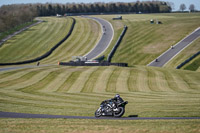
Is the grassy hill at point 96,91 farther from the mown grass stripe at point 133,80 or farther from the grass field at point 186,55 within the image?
the grass field at point 186,55

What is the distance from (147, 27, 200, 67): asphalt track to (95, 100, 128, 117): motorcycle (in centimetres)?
5581

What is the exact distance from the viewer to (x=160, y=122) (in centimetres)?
2211

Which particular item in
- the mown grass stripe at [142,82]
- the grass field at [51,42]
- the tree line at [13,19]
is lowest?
the grass field at [51,42]

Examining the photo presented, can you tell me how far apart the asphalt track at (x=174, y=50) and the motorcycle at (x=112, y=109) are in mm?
55811

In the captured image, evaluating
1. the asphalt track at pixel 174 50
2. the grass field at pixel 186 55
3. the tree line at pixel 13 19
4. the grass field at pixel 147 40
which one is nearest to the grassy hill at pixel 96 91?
the grass field at pixel 186 55

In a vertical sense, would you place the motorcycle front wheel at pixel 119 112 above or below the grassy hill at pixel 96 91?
above

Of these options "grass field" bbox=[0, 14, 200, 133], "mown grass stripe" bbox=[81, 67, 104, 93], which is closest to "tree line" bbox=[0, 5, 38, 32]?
"grass field" bbox=[0, 14, 200, 133]

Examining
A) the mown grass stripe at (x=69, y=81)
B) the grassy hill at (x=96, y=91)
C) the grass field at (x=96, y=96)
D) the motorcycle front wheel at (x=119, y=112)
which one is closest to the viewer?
the grass field at (x=96, y=96)

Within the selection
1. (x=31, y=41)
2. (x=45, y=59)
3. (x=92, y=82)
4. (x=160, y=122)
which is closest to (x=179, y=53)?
(x=45, y=59)

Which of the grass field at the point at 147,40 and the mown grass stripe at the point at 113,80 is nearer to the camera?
the mown grass stripe at the point at 113,80

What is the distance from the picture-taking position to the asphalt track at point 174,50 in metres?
83.2

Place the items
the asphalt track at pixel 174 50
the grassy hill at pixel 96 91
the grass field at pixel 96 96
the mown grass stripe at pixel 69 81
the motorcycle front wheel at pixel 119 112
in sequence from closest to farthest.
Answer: the grass field at pixel 96 96, the motorcycle front wheel at pixel 119 112, the grassy hill at pixel 96 91, the mown grass stripe at pixel 69 81, the asphalt track at pixel 174 50

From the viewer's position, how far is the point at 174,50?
92188 mm

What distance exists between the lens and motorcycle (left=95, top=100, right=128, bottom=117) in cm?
2533
